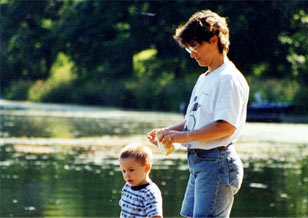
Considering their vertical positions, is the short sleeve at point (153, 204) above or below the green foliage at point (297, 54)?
below

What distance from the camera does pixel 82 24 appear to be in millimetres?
34312

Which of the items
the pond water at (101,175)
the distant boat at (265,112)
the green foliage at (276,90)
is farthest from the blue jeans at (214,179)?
the green foliage at (276,90)

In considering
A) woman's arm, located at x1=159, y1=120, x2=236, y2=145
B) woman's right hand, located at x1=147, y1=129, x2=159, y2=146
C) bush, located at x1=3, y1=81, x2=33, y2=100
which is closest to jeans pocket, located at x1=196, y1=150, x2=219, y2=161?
woman's arm, located at x1=159, y1=120, x2=236, y2=145

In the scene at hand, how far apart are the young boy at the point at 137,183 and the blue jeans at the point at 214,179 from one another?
0.20 meters

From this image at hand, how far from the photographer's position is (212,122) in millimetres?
3998

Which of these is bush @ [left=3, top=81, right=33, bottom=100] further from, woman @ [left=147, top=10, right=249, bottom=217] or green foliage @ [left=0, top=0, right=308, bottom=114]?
woman @ [left=147, top=10, right=249, bottom=217]

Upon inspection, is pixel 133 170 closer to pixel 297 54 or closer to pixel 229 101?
pixel 229 101

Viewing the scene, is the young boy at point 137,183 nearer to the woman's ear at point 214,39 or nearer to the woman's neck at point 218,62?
the woman's neck at point 218,62

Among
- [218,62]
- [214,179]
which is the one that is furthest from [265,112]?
[214,179]

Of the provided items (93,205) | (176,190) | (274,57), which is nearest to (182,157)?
(176,190)

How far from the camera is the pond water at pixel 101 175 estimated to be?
27.1 feet

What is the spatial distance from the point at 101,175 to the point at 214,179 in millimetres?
6854

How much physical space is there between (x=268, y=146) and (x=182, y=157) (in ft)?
8.76

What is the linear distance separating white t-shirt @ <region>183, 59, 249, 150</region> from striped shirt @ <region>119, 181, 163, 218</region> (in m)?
0.29
